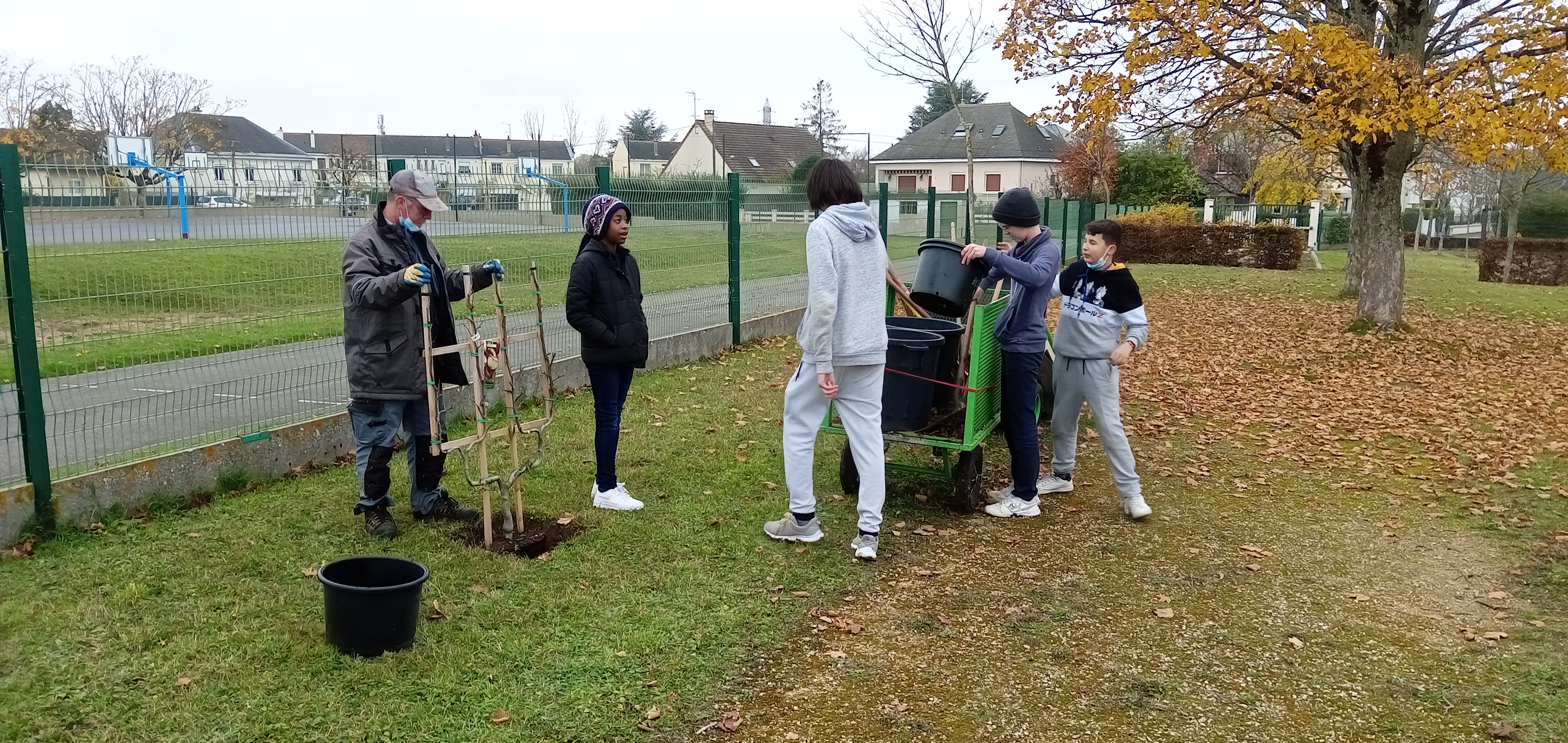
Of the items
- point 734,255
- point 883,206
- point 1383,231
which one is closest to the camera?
point 734,255

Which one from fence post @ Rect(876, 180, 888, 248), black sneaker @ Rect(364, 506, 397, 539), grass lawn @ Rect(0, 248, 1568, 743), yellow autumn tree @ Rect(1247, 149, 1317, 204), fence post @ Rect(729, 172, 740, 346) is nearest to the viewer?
grass lawn @ Rect(0, 248, 1568, 743)

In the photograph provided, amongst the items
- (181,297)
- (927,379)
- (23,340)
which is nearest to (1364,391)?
(927,379)

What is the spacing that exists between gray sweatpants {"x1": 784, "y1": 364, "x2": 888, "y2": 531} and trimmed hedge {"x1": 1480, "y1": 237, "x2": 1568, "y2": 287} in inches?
977

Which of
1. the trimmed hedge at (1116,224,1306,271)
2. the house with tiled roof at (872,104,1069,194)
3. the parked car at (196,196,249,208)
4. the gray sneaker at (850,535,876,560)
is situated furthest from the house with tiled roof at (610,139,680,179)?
the gray sneaker at (850,535,876,560)

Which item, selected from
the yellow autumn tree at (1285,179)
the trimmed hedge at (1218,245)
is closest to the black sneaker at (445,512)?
the yellow autumn tree at (1285,179)

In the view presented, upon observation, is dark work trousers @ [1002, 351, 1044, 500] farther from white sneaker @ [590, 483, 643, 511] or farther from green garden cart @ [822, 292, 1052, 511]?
white sneaker @ [590, 483, 643, 511]

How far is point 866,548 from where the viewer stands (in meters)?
5.14

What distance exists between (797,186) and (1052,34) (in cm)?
411

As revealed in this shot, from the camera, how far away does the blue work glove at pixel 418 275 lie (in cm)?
443

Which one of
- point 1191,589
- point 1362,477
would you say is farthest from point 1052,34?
point 1191,589

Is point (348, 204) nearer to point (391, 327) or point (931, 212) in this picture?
point (391, 327)

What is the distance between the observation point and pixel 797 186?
12031 millimetres

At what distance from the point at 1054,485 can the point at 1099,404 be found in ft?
2.72

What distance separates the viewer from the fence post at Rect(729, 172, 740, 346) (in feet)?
36.2
